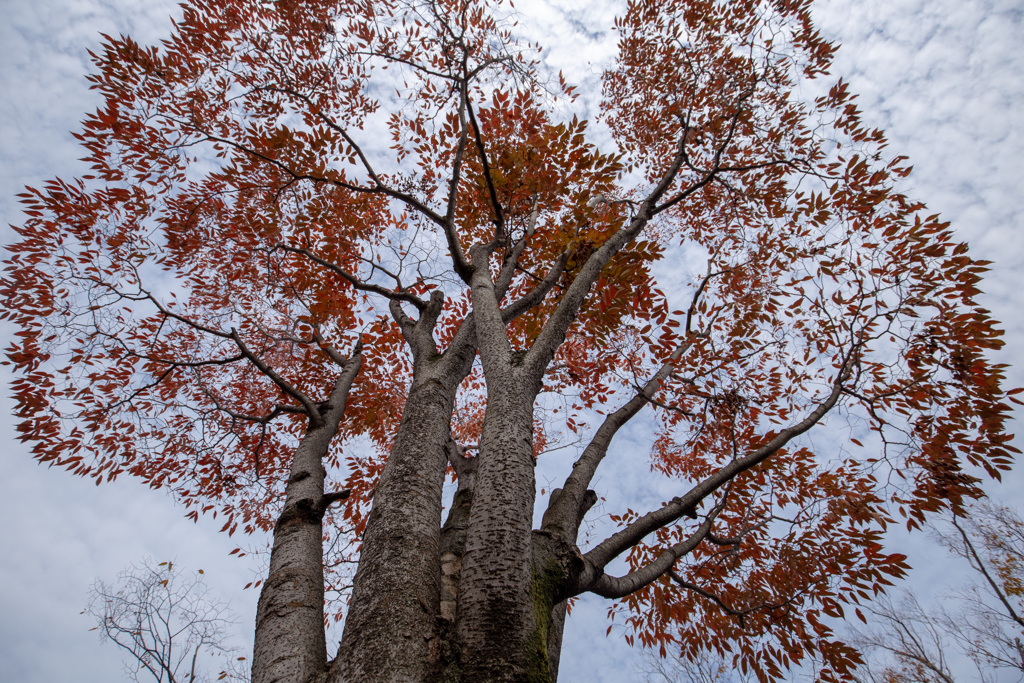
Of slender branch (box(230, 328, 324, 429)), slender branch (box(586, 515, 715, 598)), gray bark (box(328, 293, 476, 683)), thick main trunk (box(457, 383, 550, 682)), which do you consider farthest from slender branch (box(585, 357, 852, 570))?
slender branch (box(230, 328, 324, 429))

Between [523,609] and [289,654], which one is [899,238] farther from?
[289,654]

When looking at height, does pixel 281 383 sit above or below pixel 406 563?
above

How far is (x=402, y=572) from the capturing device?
2.28 meters

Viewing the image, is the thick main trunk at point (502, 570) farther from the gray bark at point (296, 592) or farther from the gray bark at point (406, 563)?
the gray bark at point (296, 592)

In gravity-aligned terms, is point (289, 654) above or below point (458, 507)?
below

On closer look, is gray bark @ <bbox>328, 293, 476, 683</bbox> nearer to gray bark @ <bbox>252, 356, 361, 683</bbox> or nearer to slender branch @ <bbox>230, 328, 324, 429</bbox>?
gray bark @ <bbox>252, 356, 361, 683</bbox>

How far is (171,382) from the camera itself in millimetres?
7164

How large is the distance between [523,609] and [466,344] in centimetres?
272

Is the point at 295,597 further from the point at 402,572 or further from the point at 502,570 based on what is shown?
the point at 502,570

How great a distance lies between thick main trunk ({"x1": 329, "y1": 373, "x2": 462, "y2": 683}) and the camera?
1876 mm

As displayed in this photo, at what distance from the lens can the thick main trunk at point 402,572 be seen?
1876 mm

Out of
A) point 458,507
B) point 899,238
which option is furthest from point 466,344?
point 899,238

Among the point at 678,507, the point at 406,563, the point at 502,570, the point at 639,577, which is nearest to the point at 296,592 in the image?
the point at 406,563

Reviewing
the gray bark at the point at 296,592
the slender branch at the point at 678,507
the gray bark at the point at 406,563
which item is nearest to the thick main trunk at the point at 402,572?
the gray bark at the point at 406,563
